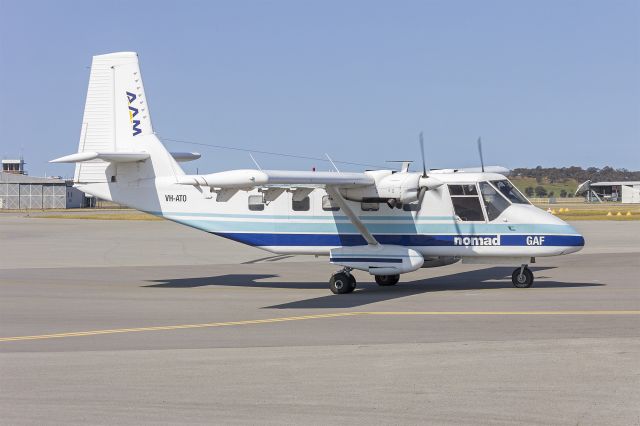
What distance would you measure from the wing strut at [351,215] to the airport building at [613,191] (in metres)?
110

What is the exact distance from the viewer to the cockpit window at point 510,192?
20.1m

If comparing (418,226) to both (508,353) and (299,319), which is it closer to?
(299,319)

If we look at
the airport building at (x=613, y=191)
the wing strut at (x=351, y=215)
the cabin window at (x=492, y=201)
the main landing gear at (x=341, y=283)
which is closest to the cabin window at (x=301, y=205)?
the wing strut at (x=351, y=215)

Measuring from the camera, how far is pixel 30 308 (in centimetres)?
1706

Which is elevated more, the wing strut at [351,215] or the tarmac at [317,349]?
the wing strut at [351,215]


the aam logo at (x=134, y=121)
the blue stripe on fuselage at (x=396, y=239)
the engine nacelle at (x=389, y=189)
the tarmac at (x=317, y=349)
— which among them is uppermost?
the aam logo at (x=134, y=121)

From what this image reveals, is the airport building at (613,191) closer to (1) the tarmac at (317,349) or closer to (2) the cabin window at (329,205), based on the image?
(1) the tarmac at (317,349)

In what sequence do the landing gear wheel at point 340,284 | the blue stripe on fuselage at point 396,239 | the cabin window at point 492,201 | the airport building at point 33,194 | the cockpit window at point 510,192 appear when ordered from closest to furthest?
the blue stripe on fuselage at point 396,239, the landing gear wheel at point 340,284, the cabin window at point 492,201, the cockpit window at point 510,192, the airport building at point 33,194

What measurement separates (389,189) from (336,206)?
2010 millimetres

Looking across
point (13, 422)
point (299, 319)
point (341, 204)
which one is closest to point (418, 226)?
point (341, 204)

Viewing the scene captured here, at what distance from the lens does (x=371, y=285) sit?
22.0 meters

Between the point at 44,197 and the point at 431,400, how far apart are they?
101462 millimetres

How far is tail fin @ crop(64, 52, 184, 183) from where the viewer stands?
22.1m

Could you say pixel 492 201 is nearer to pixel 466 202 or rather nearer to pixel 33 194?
pixel 466 202
